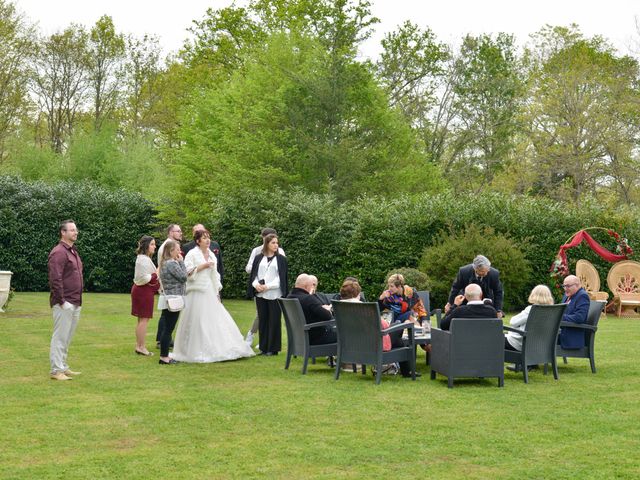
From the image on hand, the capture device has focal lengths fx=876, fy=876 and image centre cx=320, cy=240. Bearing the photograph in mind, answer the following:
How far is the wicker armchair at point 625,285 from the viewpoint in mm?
20625

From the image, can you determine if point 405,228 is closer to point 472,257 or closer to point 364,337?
point 472,257

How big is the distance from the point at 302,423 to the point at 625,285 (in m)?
15.5

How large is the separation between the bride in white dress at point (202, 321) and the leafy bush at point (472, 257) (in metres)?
9.36

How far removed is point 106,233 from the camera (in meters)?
27.6

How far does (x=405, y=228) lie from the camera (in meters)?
→ 22.0

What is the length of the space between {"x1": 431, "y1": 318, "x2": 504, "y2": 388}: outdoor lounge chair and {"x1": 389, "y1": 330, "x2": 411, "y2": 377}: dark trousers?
2.73 ft

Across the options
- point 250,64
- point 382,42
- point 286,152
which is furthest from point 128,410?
point 382,42

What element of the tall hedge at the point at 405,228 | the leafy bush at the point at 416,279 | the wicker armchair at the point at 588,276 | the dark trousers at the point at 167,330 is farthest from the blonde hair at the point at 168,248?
the wicker armchair at the point at 588,276

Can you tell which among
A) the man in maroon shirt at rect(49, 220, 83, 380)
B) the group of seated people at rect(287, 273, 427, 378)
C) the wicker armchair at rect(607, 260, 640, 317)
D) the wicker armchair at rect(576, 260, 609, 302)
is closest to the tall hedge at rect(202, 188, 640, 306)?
the wicker armchair at rect(576, 260, 609, 302)

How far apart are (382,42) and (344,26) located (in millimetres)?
11474

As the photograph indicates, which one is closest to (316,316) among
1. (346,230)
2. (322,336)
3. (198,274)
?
(322,336)

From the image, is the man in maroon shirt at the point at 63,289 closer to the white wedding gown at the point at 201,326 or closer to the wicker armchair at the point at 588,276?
the white wedding gown at the point at 201,326

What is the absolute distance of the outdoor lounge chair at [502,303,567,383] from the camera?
9625mm

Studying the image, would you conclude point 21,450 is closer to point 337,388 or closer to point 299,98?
point 337,388
